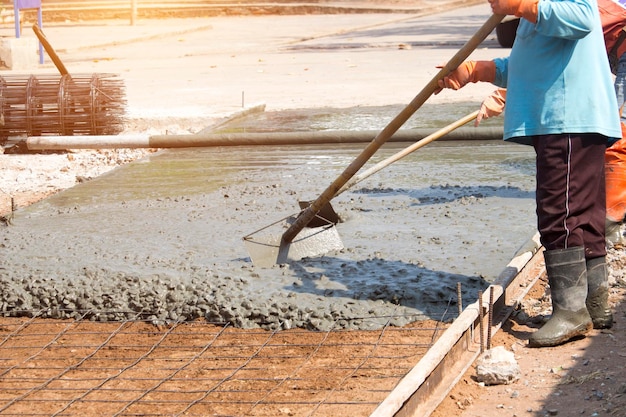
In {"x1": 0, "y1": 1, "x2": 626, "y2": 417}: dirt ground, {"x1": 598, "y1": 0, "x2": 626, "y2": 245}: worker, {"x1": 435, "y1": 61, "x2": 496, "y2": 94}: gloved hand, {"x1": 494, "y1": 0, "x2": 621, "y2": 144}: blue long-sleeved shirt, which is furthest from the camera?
{"x1": 598, "y1": 0, "x2": 626, "y2": 245}: worker

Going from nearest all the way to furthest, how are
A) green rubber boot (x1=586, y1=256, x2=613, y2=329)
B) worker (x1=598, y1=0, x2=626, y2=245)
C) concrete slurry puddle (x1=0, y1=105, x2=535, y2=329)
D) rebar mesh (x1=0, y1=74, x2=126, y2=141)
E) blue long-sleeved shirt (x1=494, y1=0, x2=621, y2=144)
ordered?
blue long-sleeved shirt (x1=494, y1=0, x2=621, y2=144) → green rubber boot (x1=586, y1=256, x2=613, y2=329) → concrete slurry puddle (x1=0, y1=105, x2=535, y2=329) → worker (x1=598, y1=0, x2=626, y2=245) → rebar mesh (x1=0, y1=74, x2=126, y2=141)

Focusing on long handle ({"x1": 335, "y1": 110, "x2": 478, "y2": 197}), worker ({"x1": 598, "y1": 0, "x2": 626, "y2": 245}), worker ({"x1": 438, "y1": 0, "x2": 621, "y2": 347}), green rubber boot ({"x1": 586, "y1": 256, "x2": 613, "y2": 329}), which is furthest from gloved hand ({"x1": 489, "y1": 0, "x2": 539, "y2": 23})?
long handle ({"x1": 335, "y1": 110, "x2": 478, "y2": 197})

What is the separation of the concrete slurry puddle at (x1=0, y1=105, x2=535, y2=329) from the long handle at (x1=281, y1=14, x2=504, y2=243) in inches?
10.0

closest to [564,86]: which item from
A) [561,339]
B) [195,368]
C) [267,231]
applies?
[561,339]

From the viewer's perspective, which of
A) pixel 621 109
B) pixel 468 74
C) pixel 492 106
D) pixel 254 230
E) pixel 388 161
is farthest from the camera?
pixel 254 230

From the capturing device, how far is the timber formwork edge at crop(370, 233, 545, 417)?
3.35m

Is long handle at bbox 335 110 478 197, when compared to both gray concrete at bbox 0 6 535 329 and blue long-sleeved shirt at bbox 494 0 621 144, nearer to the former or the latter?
gray concrete at bbox 0 6 535 329

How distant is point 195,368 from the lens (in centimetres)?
401

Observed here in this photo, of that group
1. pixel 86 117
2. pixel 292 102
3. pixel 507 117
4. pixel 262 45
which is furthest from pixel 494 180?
pixel 262 45

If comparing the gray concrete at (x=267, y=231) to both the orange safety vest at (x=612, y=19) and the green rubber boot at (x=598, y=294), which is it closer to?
the green rubber boot at (x=598, y=294)

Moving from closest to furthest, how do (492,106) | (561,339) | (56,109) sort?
1. (561,339)
2. (492,106)
3. (56,109)

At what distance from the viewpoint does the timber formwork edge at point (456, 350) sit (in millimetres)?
3346

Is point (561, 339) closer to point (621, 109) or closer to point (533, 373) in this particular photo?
point (533, 373)

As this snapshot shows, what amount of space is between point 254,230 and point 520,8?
2.50 metres
